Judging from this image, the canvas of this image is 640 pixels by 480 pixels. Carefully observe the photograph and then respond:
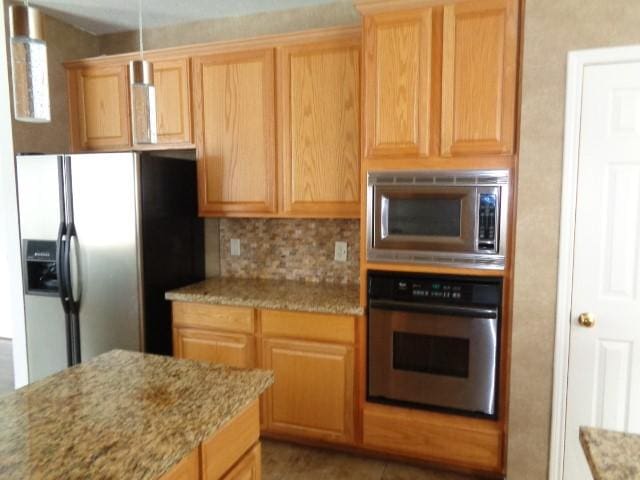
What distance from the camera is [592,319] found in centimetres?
196

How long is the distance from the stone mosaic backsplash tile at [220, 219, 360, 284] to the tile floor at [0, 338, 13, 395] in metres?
1.98

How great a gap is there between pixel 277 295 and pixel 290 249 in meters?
0.51

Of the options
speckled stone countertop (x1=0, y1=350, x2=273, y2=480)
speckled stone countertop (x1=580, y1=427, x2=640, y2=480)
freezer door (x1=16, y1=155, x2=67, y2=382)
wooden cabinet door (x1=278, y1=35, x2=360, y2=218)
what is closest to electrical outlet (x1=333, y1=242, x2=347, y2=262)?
wooden cabinet door (x1=278, y1=35, x2=360, y2=218)

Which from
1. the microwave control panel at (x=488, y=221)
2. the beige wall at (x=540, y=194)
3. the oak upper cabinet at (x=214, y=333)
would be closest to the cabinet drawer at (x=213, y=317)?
the oak upper cabinet at (x=214, y=333)

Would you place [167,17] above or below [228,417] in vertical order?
above

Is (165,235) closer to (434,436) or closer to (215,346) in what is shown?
(215,346)

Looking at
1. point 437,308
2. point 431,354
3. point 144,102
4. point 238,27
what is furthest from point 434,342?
point 238,27

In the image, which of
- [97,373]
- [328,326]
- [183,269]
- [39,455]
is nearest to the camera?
[39,455]

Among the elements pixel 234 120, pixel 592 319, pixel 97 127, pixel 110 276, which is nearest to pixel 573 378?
pixel 592 319

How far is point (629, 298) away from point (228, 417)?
179 centimetres

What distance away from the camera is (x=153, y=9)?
2.94m

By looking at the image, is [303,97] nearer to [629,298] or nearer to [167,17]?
[167,17]

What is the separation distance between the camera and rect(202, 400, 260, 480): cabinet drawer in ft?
3.75

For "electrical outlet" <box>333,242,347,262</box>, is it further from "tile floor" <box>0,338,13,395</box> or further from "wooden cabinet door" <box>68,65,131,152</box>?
"tile floor" <box>0,338,13,395</box>
